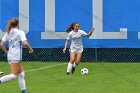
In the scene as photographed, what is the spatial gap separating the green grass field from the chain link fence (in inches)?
61.3

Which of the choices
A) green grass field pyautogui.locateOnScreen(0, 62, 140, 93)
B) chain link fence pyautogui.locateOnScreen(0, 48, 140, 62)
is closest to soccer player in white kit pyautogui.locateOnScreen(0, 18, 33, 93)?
green grass field pyautogui.locateOnScreen(0, 62, 140, 93)

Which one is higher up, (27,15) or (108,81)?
(27,15)

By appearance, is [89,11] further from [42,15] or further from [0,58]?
[0,58]

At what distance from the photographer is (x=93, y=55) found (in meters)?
24.4

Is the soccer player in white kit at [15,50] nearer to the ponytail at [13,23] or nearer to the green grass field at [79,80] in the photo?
the ponytail at [13,23]

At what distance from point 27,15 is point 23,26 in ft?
1.78

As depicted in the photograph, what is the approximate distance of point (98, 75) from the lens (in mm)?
17906

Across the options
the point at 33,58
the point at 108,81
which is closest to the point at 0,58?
the point at 33,58

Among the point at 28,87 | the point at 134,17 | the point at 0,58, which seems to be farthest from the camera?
the point at 0,58

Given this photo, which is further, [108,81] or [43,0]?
[43,0]

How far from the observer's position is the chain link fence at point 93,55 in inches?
943

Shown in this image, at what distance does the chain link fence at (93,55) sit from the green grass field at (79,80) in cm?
156

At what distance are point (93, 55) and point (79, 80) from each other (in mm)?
8485

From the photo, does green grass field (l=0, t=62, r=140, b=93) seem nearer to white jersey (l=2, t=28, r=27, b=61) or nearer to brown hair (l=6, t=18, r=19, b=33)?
white jersey (l=2, t=28, r=27, b=61)
